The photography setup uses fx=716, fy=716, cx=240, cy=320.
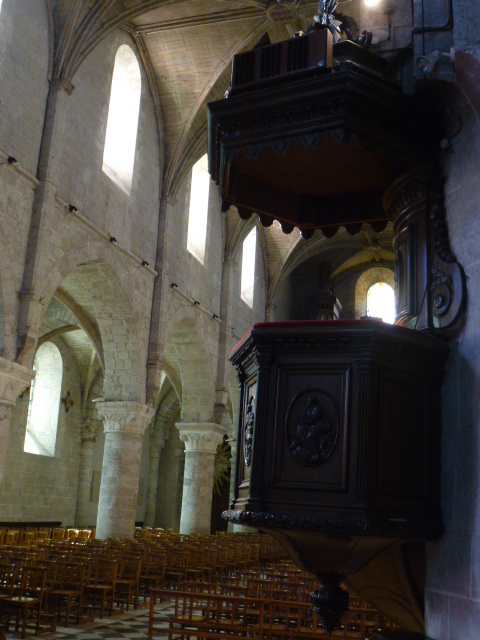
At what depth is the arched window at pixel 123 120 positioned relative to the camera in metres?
16.3

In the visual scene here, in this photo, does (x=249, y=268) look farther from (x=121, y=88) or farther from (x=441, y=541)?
(x=441, y=541)

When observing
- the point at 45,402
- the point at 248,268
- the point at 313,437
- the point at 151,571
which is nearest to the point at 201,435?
the point at 45,402

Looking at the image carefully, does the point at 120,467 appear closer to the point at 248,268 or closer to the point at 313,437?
the point at 248,268

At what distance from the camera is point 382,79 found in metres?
3.87

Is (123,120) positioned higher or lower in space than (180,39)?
lower

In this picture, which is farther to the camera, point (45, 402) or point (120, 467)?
point (45, 402)

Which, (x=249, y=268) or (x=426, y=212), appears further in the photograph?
(x=249, y=268)

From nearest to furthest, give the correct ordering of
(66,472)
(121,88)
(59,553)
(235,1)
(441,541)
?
(441,541), (59,553), (235,1), (121,88), (66,472)

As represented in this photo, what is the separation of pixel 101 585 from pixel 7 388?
3877mm

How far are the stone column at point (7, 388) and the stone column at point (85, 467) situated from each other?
10997 mm

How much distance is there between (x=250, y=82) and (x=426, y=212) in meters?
1.25

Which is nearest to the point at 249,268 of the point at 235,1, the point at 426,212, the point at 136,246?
the point at 136,246

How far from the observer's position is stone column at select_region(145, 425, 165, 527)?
2730cm

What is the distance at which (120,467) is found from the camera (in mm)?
16328
